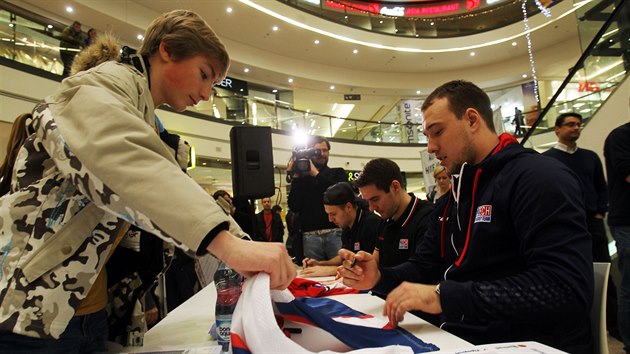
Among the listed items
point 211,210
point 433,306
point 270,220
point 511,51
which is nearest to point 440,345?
point 433,306

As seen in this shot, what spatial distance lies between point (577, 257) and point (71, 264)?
1131 mm

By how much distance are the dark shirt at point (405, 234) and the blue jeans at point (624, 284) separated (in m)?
1.29

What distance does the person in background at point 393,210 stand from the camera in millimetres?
2051

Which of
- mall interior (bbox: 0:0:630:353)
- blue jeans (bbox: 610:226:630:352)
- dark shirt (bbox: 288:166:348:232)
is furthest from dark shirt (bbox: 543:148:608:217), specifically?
dark shirt (bbox: 288:166:348:232)

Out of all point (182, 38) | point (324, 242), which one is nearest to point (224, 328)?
point (182, 38)

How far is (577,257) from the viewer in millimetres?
926

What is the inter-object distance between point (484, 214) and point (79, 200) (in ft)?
3.46

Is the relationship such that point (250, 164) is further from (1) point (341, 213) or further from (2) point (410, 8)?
(2) point (410, 8)

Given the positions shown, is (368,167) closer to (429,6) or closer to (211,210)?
(211,210)

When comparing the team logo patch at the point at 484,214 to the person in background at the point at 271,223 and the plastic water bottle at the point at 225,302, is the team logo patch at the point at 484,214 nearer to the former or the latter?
the plastic water bottle at the point at 225,302

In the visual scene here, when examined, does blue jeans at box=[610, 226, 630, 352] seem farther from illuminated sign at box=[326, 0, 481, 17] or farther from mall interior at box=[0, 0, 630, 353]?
illuminated sign at box=[326, 0, 481, 17]

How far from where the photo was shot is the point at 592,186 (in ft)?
9.96

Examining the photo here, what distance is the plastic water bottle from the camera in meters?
0.97

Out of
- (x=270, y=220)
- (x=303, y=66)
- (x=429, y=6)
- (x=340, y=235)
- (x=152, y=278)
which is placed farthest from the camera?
(x=429, y=6)
